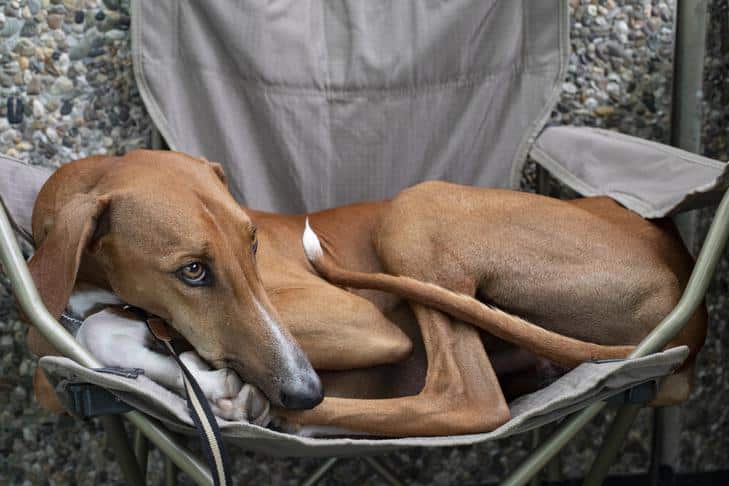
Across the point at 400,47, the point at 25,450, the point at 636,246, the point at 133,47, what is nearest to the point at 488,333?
the point at 636,246

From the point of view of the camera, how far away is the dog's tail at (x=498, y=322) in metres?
1.58

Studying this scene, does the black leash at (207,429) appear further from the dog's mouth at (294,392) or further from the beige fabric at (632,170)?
the beige fabric at (632,170)

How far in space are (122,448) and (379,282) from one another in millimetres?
612

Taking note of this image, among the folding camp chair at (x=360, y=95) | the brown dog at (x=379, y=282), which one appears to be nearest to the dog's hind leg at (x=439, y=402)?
the brown dog at (x=379, y=282)

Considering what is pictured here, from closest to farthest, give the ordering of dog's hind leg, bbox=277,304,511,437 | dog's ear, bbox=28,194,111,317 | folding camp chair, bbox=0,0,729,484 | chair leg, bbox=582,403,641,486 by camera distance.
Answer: dog's ear, bbox=28,194,111,317 → dog's hind leg, bbox=277,304,511,437 → chair leg, bbox=582,403,641,486 → folding camp chair, bbox=0,0,729,484

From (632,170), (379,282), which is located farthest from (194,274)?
(632,170)

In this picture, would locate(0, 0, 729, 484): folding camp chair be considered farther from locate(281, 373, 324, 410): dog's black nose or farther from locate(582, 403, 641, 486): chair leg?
locate(281, 373, 324, 410): dog's black nose

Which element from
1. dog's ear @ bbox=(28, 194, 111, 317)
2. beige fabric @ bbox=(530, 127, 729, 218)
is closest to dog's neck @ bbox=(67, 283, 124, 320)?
dog's ear @ bbox=(28, 194, 111, 317)

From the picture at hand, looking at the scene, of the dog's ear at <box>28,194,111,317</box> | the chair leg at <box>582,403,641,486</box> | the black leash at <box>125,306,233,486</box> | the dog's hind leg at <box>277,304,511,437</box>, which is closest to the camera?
the black leash at <box>125,306,233,486</box>

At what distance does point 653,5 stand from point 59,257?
5.91 feet

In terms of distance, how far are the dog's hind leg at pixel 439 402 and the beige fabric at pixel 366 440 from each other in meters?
0.07

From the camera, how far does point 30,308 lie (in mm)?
1354

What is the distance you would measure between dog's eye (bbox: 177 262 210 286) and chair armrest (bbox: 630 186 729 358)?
0.76 metres

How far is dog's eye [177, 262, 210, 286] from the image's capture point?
147cm
